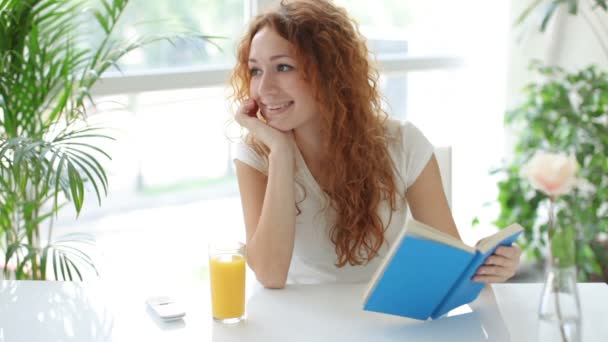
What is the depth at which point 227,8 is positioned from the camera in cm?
325

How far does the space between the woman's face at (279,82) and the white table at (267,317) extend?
47cm

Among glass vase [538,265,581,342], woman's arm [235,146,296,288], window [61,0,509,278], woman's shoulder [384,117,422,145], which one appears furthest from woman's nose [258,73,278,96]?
window [61,0,509,278]

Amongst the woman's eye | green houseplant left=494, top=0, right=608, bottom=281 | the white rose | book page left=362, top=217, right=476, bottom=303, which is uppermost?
the woman's eye

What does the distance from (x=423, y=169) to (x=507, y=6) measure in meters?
1.81

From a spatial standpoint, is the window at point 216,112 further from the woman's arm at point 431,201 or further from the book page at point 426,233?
the book page at point 426,233

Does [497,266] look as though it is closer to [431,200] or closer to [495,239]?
[495,239]

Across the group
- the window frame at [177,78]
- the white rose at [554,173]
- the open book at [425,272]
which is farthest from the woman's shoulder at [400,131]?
the white rose at [554,173]

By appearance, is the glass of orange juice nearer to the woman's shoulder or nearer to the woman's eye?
the woman's eye

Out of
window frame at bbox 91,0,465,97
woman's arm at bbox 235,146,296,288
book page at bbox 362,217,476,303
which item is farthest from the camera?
window frame at bbox 91,0,465,97

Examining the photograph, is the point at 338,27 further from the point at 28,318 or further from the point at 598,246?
the point at 598,246

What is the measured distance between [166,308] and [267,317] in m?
0.18

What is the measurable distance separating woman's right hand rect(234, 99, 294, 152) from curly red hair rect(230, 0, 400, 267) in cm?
7

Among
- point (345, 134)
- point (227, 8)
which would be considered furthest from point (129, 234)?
point (345, 134)

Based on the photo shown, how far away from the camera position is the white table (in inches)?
57.9
